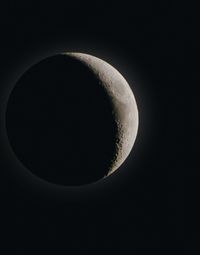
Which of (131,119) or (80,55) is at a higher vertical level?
(80,55)

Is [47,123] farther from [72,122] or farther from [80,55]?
[80,55]

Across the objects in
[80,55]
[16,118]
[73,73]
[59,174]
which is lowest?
[59,174]

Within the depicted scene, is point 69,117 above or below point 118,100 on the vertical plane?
below

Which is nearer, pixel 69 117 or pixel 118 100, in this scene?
pixel 69 117

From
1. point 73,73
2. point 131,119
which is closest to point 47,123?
point 73,73

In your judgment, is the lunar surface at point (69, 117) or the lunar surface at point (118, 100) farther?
the lunar surface at point (118, 100)

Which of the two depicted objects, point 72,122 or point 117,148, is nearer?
point 72,122

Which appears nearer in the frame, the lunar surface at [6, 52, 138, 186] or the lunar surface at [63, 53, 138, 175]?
Result: the lunar surface at [6, 52, 138, 186]
